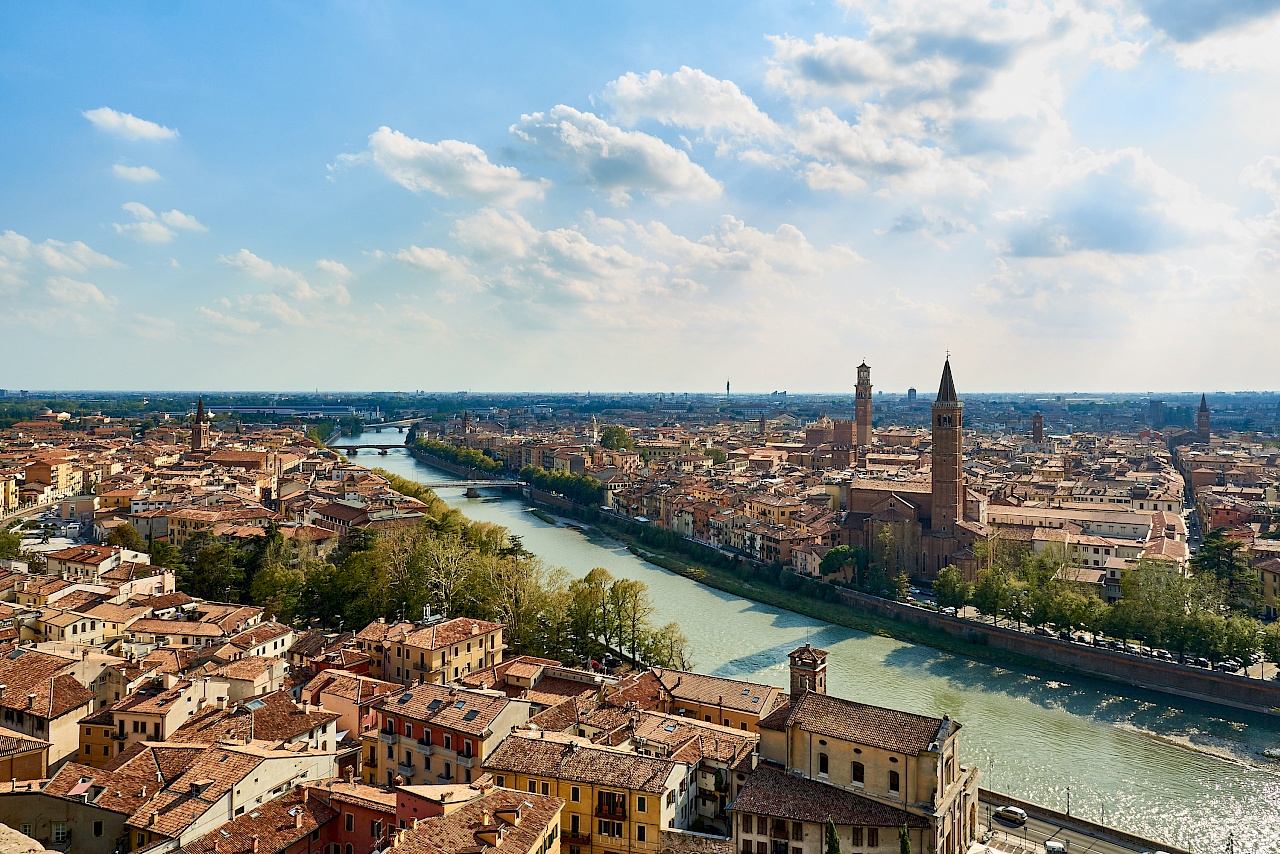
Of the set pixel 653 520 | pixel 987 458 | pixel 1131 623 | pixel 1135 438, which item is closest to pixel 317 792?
pixel 1131 623

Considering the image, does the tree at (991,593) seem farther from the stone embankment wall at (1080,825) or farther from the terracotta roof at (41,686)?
the terracotta roof at (41,686)

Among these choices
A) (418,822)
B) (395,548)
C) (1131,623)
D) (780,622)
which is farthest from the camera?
(780,622)

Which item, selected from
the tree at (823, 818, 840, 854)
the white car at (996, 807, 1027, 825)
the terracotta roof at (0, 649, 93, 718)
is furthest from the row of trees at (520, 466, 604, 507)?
Result: the tree at (823, 818, 840, 854)

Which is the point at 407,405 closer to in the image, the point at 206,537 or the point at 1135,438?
the point at 1135,438

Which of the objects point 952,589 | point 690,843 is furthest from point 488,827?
point 952,589

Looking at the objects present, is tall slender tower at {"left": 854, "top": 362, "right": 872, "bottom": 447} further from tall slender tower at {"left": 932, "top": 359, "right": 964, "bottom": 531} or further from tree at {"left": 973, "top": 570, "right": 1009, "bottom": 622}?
tree at {"left": 973, "top": 570, "right": 1009, "bottom": 622}

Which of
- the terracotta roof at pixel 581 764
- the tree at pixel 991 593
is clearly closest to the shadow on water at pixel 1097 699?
the tree at pixel 991 593
